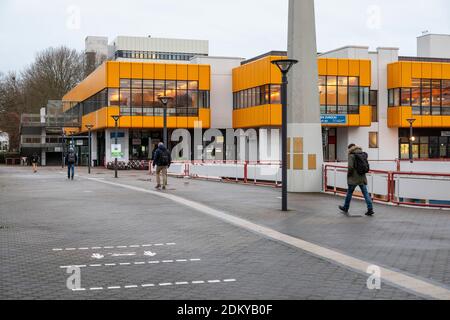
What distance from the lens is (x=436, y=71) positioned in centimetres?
5772

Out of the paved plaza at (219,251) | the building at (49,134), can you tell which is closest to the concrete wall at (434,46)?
the building at (49,134)

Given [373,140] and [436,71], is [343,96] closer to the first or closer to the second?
[373,140]

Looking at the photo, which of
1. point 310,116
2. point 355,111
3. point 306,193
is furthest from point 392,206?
point 355,111

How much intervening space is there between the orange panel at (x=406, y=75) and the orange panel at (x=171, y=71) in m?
22.0

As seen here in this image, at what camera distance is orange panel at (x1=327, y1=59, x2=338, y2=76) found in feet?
180

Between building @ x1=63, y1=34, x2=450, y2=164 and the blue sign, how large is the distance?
6cm

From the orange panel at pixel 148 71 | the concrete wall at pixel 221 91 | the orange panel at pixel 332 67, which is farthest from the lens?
the concrete wall at pixel 221 91

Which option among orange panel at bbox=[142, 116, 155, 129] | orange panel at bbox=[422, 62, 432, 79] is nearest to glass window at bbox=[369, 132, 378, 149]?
orange panel at bbox=[422, 62, 432, 79]

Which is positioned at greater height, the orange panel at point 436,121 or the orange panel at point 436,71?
the orange panel at point 436,71

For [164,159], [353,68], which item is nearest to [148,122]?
[353,68]

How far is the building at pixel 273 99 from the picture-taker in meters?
53.7

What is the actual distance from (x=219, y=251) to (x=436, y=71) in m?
53.7

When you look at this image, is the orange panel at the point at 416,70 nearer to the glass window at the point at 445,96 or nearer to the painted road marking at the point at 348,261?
the glass window at the point at 445,96

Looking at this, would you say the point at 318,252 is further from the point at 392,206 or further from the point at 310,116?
the point at 310,116
